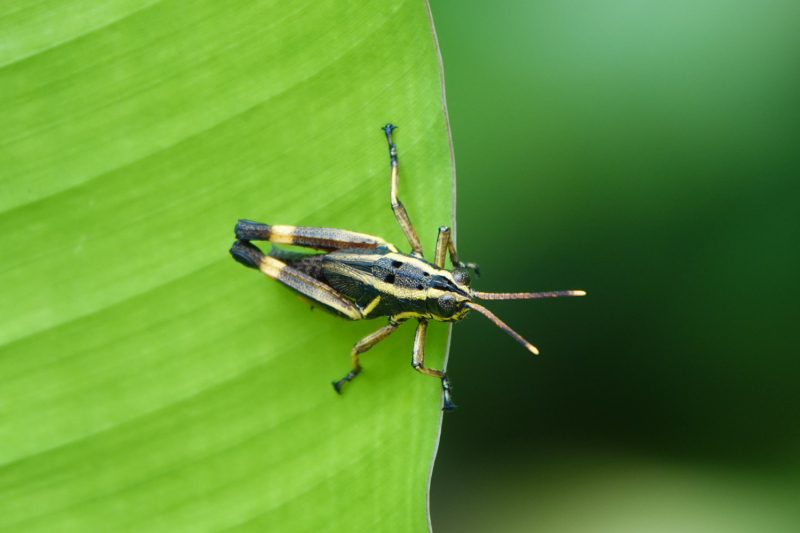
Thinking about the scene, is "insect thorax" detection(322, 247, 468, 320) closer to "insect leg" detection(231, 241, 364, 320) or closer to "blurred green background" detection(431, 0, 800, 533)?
"insect leg" detection(231, 241, 364, 320)

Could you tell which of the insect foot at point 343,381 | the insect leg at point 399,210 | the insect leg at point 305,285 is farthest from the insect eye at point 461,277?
the insect foot at point 343,381

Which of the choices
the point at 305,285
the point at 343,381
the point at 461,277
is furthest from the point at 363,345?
the point at 461,277

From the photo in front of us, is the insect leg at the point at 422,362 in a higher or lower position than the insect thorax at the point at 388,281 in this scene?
lower

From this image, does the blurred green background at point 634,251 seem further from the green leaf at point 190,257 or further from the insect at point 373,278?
the green leaf at point 190,257

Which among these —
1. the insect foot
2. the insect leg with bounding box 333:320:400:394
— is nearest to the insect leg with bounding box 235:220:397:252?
the insect leg with bounding box 333:320:400:394

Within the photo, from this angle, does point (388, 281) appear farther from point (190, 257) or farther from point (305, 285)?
point (190, 257)

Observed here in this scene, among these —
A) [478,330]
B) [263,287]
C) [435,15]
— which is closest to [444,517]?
[478,330]

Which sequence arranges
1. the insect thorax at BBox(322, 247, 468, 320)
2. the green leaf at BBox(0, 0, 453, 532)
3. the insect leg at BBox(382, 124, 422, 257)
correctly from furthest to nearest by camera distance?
the insect thorax at BBox(322, 247, 468, 320)
the insect leg at BBox(382, 124, 422, 257)
the green leaf at BBox(0, 0, 453, 532)
